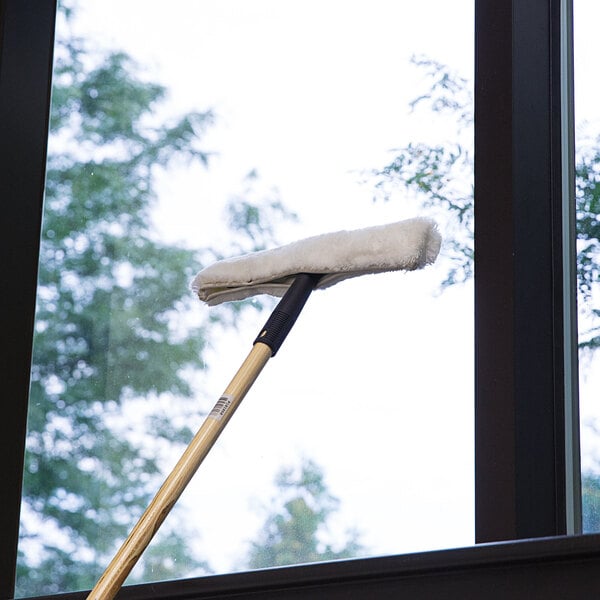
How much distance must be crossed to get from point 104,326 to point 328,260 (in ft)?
2.30

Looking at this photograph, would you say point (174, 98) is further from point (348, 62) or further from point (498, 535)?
point (498, 535)

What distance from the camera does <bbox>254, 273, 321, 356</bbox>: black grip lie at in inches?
47.4

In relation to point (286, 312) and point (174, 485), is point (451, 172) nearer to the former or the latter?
Answer: point (286, 312)

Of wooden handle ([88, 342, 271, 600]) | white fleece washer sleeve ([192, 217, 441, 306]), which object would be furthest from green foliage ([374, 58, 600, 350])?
wooden handle ([88, 342, 271, 600])

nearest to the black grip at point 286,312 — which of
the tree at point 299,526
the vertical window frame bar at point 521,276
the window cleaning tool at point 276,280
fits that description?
the window cleaning tool at point 276,280

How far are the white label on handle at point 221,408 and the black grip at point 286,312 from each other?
0.07 metres

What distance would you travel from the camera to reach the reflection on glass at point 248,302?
54.3 inches

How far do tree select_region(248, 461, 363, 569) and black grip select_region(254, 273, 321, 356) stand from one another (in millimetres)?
302

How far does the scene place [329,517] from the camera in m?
1.44

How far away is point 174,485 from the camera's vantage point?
112 cm

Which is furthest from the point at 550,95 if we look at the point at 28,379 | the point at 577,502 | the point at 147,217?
the point at 28,379

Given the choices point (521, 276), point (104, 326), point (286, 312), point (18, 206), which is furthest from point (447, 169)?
point (18, 206)

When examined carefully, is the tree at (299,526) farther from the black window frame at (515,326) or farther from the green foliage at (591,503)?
the green foliage at (591,503)

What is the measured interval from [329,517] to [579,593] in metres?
0.50
